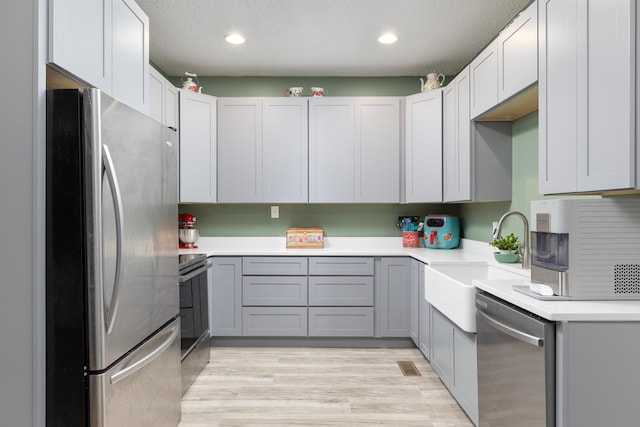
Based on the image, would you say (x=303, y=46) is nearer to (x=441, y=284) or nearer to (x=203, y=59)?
(x=203, y=59)

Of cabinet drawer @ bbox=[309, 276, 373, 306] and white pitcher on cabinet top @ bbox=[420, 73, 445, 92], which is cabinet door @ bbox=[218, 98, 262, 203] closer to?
cabinet drawer @ bbox=[309, 276, 373, 306]

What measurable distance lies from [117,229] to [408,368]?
2.40 metres

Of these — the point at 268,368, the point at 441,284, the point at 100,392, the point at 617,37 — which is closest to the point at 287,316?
the point at 268,368

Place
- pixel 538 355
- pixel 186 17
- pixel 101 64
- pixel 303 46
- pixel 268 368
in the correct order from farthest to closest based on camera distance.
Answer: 1. pixel 303 46
2. pixel 268 368
3. pixel 186 17
4. pixel 101 64
5. pixel 538 355

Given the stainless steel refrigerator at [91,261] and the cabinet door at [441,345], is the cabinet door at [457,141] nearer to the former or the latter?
the cabinet door at [441,345]

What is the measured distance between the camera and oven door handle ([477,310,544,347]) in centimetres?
138

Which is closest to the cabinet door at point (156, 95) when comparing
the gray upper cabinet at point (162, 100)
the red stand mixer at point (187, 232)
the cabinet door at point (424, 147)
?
the gray upper cabinet at point (162, 100)

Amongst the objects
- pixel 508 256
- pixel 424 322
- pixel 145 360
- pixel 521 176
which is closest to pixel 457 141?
pixel 521 176

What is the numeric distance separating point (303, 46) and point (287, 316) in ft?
7.66

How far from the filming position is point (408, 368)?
2990 mm

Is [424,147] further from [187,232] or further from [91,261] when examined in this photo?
[91,261]

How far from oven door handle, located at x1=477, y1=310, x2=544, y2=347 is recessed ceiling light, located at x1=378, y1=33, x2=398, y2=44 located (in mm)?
2193

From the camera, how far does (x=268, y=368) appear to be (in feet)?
9.85

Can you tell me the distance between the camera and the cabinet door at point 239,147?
3.71m
